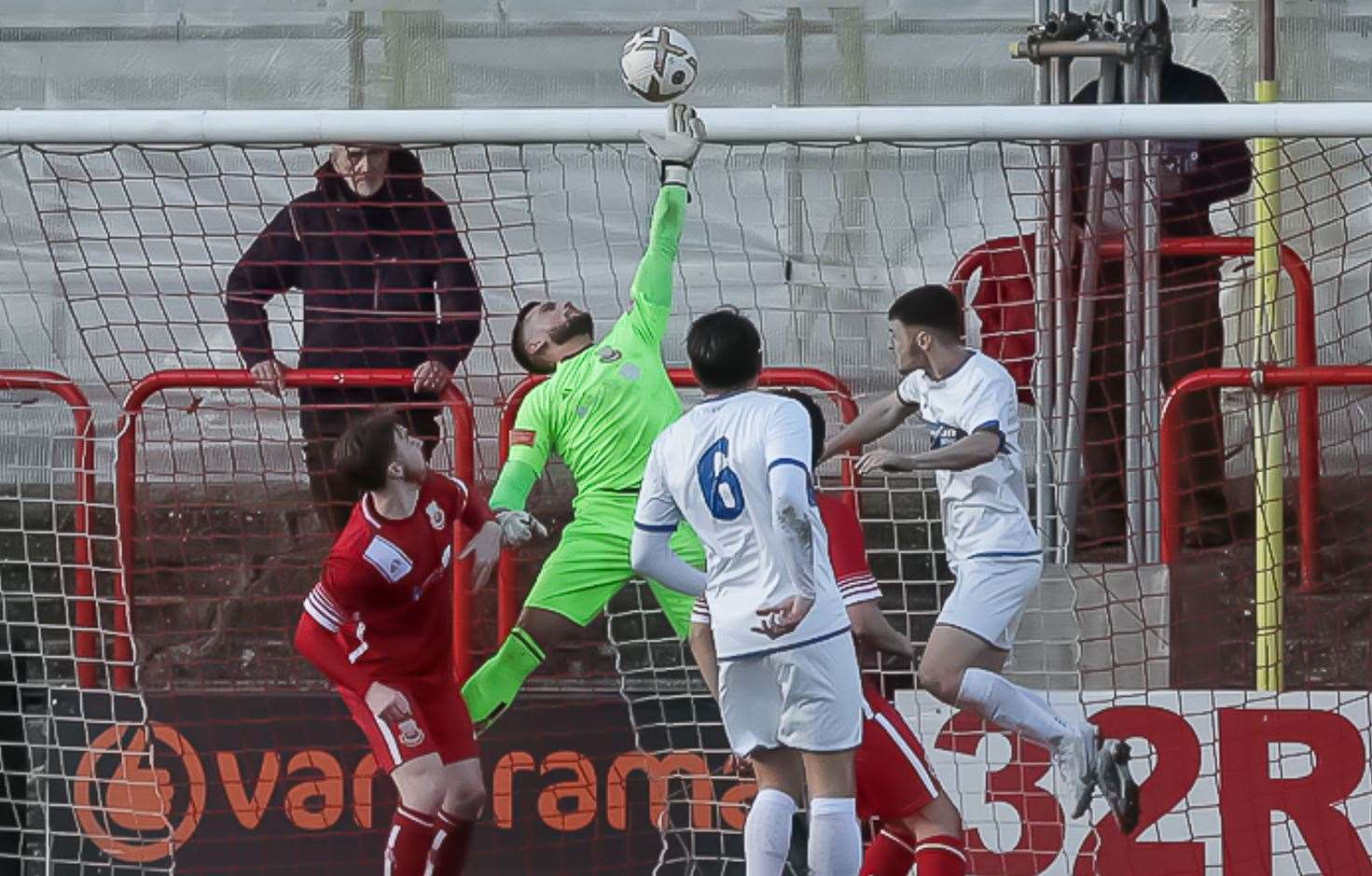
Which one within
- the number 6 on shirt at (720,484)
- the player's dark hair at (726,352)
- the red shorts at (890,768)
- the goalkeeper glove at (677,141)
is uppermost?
the goalkeeper glove at (677,141)

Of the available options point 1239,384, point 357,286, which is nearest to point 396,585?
point 357,286

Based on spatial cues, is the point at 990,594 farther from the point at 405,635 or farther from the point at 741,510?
the point at 405,635

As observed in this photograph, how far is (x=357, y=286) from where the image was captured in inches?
334

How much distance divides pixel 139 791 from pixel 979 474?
3.02m

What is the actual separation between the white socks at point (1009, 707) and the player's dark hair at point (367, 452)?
1.90m

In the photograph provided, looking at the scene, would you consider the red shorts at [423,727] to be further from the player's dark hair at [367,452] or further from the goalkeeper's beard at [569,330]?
the goalkeeper's beard at [569,330]

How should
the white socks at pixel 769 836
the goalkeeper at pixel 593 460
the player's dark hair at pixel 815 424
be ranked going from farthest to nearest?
the goalkeeper at pixel 593 460 → the player's dark hair at pixel 815 424 → the white socks at pixel 769 836

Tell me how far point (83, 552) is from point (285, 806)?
111 centimetres

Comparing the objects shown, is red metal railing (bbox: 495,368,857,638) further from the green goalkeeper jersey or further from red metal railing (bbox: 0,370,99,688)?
red metal railing (bbox: 0,370,99,688)

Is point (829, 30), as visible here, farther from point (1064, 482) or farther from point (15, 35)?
point (15, 35)

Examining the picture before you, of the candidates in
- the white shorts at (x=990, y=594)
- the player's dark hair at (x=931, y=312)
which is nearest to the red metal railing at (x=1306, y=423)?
the player's dark hair at (x=931, y=312)

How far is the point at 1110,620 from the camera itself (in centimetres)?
801

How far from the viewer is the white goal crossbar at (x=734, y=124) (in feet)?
24.1

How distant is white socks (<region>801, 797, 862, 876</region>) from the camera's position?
664cm
